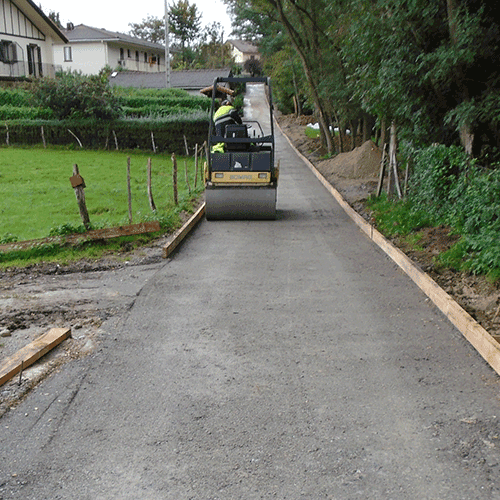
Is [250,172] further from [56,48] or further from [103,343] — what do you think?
[56,48]

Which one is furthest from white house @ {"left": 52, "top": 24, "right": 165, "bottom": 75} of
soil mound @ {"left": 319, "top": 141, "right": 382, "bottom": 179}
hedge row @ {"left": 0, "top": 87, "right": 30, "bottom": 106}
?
soil mound @ {"left": 319, "top": 141, "right": 382, "bottom": 179}

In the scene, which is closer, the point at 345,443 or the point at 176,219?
the point at 345,443

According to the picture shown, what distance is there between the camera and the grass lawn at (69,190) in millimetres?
14802

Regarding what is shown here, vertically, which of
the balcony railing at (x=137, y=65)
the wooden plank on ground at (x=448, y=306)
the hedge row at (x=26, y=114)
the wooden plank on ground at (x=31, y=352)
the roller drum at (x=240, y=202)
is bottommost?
the wooden plank on ground at (x=31, y=352)

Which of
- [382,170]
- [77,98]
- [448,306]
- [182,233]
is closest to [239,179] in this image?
[182,233]

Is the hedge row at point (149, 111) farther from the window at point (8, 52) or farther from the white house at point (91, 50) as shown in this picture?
the white house at point (91, 50)

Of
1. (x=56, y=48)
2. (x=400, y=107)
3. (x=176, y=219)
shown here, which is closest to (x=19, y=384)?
(x=176, y=219)

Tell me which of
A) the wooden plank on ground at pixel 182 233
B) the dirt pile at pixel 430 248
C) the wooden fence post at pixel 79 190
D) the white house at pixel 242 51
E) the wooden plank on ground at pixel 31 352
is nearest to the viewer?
the wooden plank on ground at pixel 31 352

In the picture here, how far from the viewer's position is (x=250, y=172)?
46.4 feet

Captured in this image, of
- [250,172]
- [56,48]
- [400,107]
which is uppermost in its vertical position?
[56,48]

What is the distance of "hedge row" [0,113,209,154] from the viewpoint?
109ft

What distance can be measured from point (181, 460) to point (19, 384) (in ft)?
6.88

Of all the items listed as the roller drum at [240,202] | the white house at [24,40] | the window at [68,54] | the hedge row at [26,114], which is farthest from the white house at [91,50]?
the roller drum at [240,202]

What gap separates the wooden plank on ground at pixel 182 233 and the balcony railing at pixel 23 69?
34018mm
